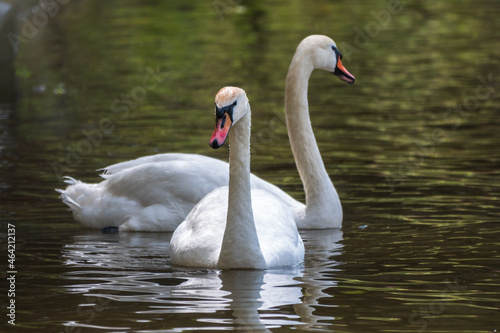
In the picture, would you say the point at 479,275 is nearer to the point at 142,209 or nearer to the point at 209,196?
the point at 209,196

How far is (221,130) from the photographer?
23.0 ft

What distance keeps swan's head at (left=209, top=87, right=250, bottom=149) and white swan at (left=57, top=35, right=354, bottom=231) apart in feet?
7.17

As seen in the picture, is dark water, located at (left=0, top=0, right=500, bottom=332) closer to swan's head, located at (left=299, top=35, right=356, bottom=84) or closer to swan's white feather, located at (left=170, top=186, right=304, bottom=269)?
swan's white feather, located at (left=170, top=186, right=304, bottom=269)

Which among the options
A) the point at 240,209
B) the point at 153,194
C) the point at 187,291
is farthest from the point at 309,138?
the point at 187,291

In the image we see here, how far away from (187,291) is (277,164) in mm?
5154

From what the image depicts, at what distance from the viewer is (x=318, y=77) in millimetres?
20297

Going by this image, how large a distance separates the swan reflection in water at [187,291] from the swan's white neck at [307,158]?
62cm

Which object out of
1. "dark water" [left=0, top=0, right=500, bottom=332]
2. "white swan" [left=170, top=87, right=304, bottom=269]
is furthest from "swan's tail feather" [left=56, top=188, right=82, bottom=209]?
"white swan" [left=170, top=87, right=304, bottom=269]

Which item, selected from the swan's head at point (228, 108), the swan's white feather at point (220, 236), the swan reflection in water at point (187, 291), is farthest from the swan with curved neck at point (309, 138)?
the swan's head at point (228, 108)

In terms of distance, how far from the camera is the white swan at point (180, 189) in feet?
31.1

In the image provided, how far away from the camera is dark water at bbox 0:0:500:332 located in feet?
22.3

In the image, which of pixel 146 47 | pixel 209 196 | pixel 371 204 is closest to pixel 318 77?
pixel 146 47

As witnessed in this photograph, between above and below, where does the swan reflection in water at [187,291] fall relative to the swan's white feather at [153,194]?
below

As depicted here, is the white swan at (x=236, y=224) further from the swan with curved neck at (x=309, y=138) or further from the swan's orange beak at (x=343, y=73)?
the swan's orange beak at (x=343, y=73)
